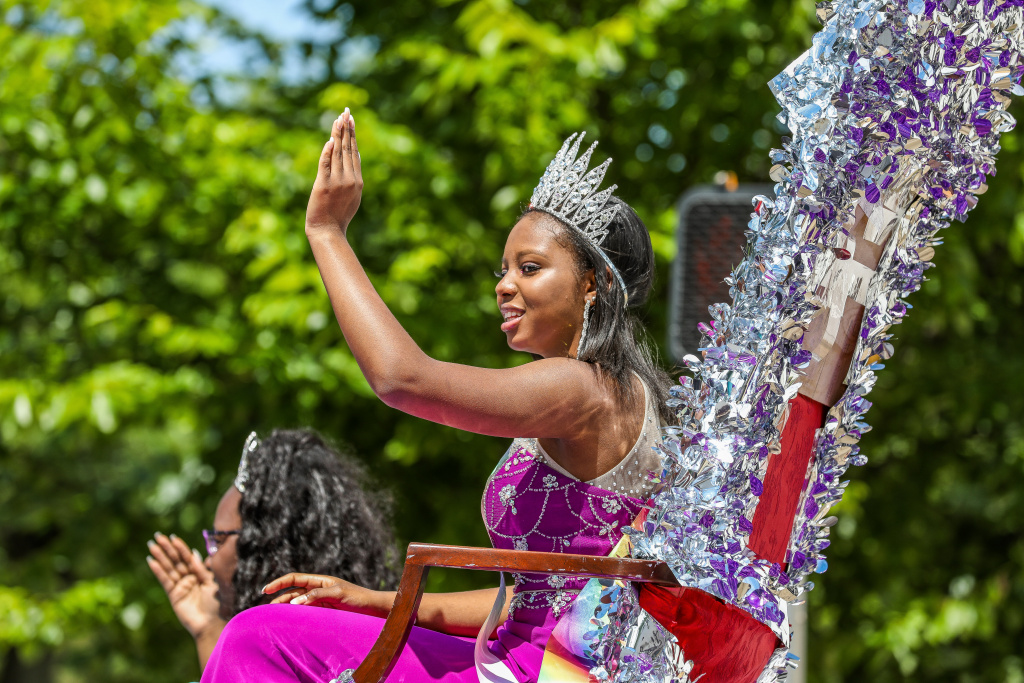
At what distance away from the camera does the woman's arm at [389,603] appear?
1822 millimetres

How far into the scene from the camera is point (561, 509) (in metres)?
1.56

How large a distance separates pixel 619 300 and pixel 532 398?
12.7 inches

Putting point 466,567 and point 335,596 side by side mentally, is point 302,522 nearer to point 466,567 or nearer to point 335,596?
point 335,596

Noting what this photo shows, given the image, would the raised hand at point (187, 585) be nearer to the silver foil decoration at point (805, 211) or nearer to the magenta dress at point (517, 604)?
the magenta dress at point (517, 604)

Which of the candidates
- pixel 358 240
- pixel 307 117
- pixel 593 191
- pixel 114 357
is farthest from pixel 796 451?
pixel 114 357

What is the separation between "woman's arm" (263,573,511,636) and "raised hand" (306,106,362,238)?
2.10 ft

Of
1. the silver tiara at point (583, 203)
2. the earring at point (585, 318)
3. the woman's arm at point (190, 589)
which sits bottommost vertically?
the woman's arm at point (190, 589)

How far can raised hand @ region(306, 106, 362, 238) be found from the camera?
1512mm

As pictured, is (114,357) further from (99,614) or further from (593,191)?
(593,191)

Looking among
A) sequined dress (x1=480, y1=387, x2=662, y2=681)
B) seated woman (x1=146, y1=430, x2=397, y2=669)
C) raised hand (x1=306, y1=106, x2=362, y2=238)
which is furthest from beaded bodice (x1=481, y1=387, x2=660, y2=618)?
seated woman (x1=146, y1=430, x2=397, y2=669)

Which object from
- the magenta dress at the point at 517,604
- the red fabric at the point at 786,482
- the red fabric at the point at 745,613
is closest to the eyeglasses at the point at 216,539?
the magenta dress at the point at 517,604

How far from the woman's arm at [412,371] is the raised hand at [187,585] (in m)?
1.37

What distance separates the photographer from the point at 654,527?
1.39 meters

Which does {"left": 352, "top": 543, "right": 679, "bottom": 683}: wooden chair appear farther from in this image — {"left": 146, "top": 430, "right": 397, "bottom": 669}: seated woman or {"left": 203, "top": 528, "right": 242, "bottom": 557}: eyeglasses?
{"left": 203, "top": 528, "right": 242, "bottom": 557}: eyeglasses
